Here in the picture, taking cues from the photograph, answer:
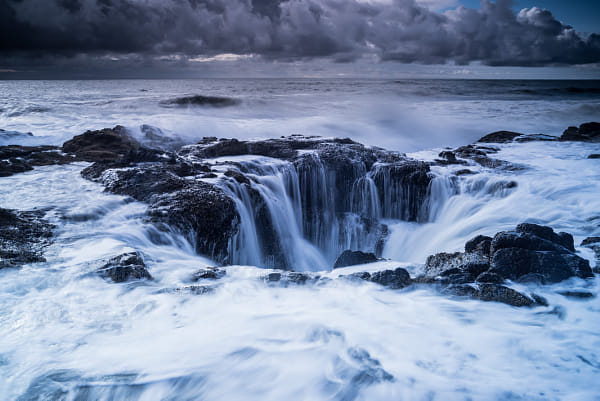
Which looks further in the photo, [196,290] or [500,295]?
[196,290]

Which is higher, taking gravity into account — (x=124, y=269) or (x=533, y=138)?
(x=533, y=138)

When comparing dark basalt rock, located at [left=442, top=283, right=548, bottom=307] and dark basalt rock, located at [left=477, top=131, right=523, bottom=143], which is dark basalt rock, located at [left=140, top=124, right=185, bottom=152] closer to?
dark basalt rock, located at [left=442, top=283, right=548, bottom=307]

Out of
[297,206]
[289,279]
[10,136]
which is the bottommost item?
[297,206]

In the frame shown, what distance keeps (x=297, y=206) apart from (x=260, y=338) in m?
6.06

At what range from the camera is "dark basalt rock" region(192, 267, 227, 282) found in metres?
4.55

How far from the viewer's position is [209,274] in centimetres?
462

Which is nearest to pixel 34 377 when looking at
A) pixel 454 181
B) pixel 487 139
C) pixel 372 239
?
pixel 372 239

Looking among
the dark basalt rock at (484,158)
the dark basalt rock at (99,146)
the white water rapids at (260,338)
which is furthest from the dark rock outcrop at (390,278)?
the dark basalt rock at (99,146)

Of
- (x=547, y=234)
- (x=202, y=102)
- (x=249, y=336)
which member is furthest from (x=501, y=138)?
(x=202, y=102)

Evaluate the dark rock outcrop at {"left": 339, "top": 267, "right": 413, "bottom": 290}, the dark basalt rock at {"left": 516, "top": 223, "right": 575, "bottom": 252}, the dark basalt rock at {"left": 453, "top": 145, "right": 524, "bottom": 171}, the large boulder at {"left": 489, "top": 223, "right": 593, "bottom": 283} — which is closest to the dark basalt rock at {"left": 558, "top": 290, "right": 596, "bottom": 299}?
the large boulder at {"left": 489, "top": 223, "right": 593, "bottom": 283}

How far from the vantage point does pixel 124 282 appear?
13.8 feet

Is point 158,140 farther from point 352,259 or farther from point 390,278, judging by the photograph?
point 390,278

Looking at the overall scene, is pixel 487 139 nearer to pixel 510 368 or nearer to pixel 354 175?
pixel 354 175

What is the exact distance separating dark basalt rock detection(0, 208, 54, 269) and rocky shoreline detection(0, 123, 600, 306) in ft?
0.04
